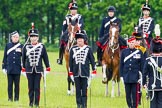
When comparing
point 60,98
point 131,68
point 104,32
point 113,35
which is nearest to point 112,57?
point 113,35

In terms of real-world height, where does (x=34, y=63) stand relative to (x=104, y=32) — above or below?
below

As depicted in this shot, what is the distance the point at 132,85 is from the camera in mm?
17641

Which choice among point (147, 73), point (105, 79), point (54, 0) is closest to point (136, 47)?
point (147, 73)

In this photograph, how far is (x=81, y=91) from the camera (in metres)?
17.8

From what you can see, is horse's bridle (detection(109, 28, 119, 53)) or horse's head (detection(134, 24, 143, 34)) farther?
horse's bridle (detection(109, 28, 119, 53))

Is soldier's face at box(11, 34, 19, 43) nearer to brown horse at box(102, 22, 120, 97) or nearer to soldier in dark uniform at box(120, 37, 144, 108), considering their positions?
brown horse at box(102, 22, 120, 97)

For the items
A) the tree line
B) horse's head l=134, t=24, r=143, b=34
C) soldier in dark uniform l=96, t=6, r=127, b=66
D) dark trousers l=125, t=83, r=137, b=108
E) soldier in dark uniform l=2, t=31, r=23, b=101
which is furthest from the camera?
the tree line

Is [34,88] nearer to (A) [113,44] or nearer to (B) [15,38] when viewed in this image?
(B) [15,38]

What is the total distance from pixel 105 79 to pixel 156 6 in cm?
3955

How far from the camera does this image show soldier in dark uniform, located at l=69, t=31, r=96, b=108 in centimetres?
1777

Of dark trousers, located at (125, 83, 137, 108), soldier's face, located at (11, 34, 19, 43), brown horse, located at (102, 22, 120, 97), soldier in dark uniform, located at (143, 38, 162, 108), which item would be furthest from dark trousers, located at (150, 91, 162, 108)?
brown horse, located at (102, 22, 120, 97)

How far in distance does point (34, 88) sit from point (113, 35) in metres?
5.13

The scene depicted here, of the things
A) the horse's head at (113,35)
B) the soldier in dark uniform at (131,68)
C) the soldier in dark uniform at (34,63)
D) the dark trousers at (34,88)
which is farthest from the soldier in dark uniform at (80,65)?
the horse's head at (113,35)

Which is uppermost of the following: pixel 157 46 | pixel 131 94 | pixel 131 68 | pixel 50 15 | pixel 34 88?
pixel 50 15
